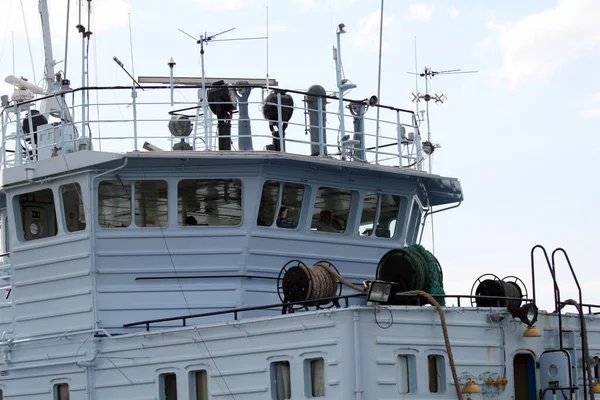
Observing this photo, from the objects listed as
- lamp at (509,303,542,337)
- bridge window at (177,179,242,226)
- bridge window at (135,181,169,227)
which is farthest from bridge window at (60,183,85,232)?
lamp at (509,303,542,337)

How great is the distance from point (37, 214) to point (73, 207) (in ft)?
3.54

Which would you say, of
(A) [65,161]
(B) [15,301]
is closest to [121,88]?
(A) [65,161]

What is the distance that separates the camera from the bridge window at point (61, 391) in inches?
744

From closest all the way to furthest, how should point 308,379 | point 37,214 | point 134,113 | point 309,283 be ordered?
point 308,379 → point 309,283 → point 134,113 → point 37,214

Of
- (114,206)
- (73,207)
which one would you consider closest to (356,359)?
(114,206)

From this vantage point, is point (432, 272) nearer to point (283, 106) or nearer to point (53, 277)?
point (283, 106)

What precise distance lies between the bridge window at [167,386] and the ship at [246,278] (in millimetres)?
23

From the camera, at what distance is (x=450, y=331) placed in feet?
54.6

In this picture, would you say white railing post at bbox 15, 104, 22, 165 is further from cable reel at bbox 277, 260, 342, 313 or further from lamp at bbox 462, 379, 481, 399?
lamp at bbox 462, 379, 481, 399

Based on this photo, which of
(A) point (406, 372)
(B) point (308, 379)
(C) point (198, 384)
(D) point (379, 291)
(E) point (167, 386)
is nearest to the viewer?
(D) point (379, 291)

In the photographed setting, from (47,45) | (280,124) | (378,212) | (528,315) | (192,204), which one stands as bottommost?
(528,315)

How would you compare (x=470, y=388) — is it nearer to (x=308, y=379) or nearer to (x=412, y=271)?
(x=412, y=271)

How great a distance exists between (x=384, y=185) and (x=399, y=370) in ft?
16.1

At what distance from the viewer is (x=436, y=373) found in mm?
16609
